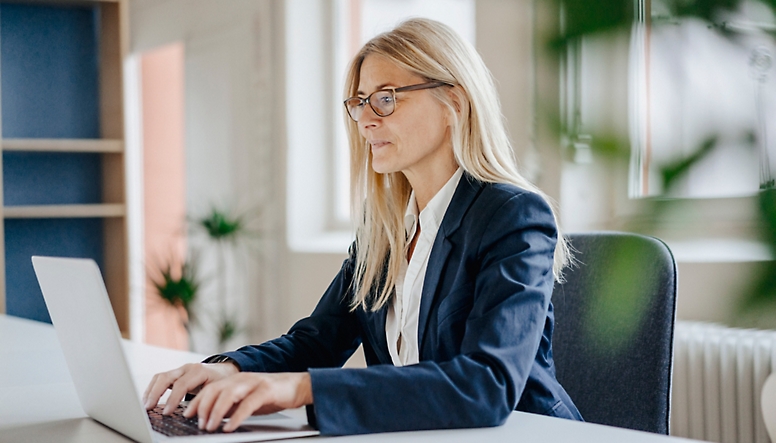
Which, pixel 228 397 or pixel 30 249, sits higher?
pixel 228 397

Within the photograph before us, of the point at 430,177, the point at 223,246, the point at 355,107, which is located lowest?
the point at 223,246

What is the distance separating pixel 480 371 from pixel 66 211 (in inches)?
125

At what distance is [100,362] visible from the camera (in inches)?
40.3

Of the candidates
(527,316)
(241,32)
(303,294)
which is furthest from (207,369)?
(241,32)

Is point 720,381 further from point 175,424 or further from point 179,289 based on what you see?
point 179,289

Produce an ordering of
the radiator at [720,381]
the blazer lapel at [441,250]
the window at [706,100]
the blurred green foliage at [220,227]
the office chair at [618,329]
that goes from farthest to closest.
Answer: the blurred green foliage at [220,227]
the window at [706,100]
the radiator at [720,381]
the office chair at [618,329]
the blazer lapel at [441,250]

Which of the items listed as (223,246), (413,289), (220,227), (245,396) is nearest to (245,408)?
(245,396)

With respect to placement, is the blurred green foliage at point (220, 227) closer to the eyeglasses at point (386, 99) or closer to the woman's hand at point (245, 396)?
the eyeglasses at point (386, 99)

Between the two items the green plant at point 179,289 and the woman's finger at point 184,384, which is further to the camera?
the green plant at point 179,289

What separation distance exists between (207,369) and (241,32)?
343cm

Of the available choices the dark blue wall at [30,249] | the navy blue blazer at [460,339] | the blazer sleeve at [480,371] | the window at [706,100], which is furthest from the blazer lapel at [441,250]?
the dark blue wall at [30,249]

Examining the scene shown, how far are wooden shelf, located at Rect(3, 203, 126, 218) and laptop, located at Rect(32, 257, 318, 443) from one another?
2836 millimetres

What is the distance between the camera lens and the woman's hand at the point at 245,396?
0.98m

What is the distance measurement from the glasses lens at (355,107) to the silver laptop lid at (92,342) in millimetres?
627
